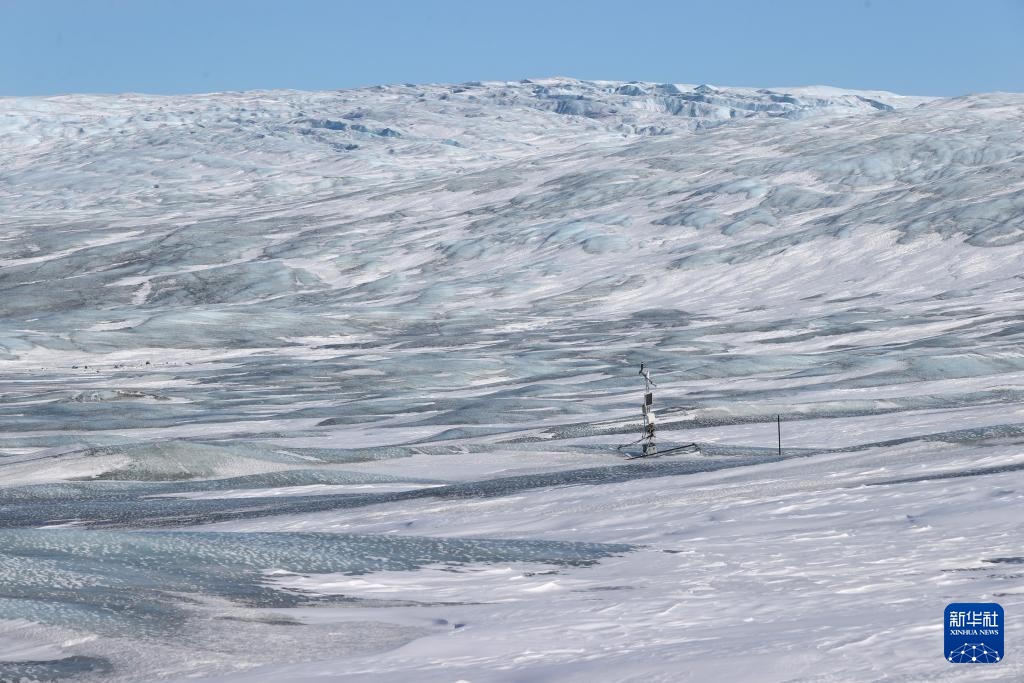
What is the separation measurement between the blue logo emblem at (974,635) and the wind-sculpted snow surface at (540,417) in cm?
12

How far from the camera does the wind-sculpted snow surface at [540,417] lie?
7.53 metres

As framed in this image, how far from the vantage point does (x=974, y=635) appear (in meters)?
6.27

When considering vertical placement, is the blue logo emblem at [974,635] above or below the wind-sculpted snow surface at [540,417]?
below

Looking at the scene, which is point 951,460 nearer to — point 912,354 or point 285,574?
point 285,574

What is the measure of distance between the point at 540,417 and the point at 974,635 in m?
19.6

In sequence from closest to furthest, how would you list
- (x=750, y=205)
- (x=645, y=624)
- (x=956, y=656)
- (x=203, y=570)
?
(x=956, y=656), (x=645, y=624), (x=203, y=570), (x=750, y=205)

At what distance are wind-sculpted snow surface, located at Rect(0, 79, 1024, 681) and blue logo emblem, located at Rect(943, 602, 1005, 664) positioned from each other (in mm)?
120

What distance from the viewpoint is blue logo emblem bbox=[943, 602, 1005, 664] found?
20.0 feet

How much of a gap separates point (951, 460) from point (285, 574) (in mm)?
7074

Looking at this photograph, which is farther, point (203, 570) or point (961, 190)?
point (961, 190)

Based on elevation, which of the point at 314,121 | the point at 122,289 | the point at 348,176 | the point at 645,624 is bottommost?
the point at 645,624

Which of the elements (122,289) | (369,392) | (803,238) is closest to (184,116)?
(122,289)

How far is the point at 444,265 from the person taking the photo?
74375mm

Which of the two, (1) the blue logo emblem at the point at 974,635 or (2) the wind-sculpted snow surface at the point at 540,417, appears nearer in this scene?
(1) the blue logo emblem at the point at 974,635
